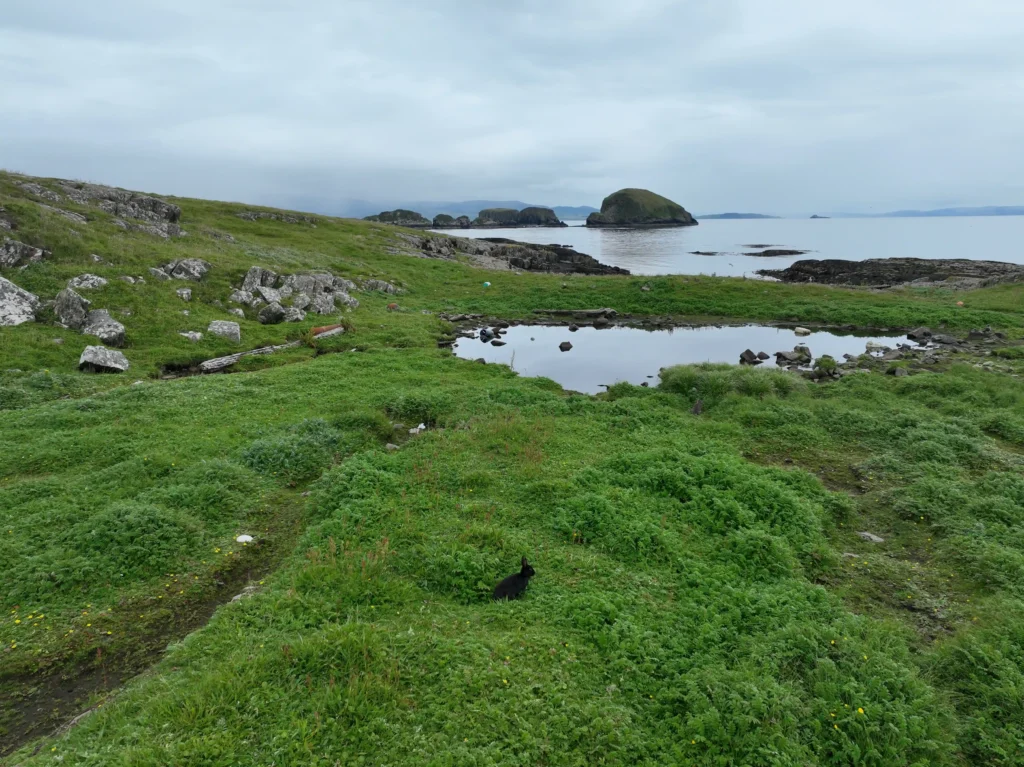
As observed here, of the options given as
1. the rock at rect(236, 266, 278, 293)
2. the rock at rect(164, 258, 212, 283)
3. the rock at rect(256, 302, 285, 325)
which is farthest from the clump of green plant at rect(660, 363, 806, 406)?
the rock at rect(164, 258, 212, 283)

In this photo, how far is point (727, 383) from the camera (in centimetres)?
2005

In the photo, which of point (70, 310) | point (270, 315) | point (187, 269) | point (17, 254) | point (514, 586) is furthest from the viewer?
point (187, 269)

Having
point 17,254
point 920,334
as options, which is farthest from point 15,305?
point 920,334

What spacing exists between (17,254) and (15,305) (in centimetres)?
540

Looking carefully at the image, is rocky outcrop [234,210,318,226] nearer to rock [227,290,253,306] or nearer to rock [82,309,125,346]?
rock [227,290,253,306]

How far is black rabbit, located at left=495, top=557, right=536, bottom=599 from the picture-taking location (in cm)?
876

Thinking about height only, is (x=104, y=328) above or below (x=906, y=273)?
below

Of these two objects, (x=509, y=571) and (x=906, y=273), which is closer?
(x=509, y=571)

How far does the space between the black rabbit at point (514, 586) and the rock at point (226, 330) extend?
76.1ft

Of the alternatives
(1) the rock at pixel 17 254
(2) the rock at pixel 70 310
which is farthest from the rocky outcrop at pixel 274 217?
(2) the rock at pixel 70 310

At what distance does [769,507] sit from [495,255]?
2893 inches

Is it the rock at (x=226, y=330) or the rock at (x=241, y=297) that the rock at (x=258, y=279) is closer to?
the rock at (x=241, y=297)

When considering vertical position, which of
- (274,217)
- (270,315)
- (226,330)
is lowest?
(226,330)

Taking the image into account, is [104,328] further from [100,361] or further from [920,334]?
[920,334]
